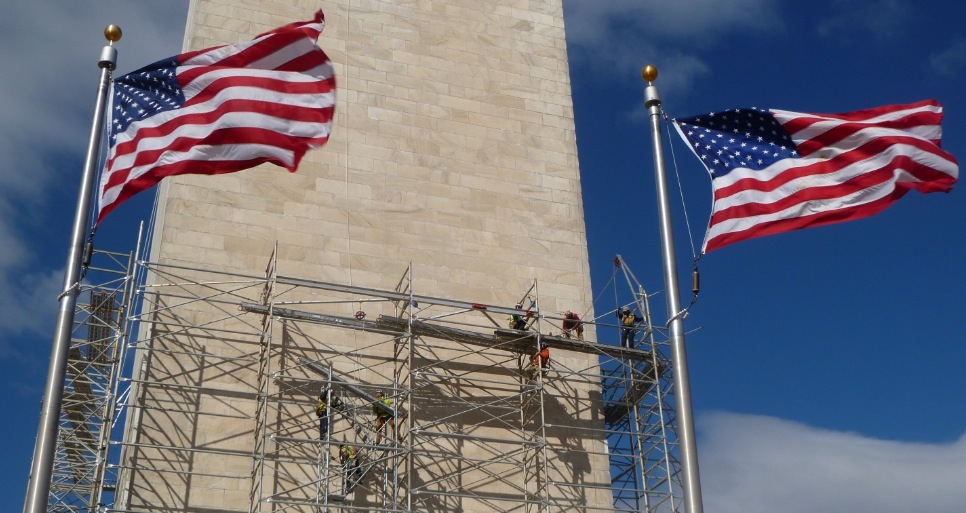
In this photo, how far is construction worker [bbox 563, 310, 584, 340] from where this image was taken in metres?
23.4

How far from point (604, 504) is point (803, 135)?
9.27 m

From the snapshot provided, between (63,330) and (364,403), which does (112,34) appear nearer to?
(63,330)

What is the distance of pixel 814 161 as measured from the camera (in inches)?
644

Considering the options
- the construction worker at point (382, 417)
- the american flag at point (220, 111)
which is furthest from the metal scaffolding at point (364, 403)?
the american flag at point (220, 111)

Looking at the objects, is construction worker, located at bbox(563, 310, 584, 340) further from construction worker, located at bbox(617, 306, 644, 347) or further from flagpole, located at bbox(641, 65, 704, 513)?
flagpole, located at bbox(641, 65, 704, 513)

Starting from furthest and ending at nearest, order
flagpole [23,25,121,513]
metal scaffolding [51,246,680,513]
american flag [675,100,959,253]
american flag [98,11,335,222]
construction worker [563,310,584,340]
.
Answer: construction worker [563,310,584,340] < metal scaffolding [51,246,680,513] < american flag [675,100,959,253] < american flag [98,11,335,222] < flagpole [23,25,121,513]

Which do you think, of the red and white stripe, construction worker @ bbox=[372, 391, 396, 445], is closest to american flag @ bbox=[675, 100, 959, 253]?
the red and white stripe

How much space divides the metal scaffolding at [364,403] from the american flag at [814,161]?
7282 mm

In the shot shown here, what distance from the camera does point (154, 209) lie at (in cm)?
2416

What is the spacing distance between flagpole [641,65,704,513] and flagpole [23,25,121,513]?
7.05 meters

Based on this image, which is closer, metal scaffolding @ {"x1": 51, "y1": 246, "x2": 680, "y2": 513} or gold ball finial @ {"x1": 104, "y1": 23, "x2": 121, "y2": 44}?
gold ball finial @ {"x1": 104, "y1": 23, "x2": 121, "y2": 44}

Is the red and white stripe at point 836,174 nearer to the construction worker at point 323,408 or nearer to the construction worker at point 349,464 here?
the construction worker at point 349,464

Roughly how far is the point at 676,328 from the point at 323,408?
8293mm

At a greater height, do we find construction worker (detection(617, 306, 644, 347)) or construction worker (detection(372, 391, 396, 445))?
construction worker (detection(617, 306, 644, 347))
